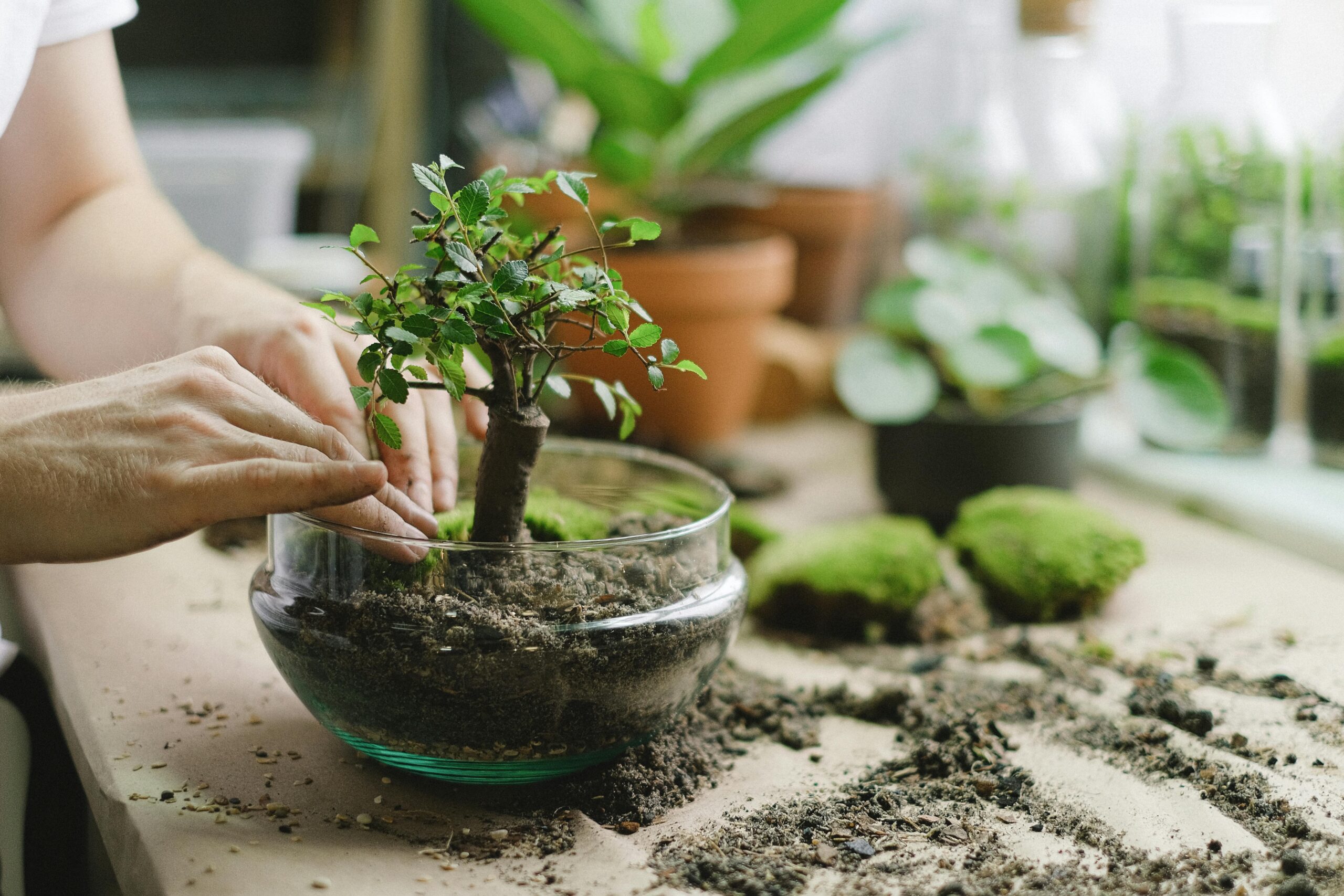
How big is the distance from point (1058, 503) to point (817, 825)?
52cm

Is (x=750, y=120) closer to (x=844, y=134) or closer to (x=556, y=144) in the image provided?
(x=556, y=144)

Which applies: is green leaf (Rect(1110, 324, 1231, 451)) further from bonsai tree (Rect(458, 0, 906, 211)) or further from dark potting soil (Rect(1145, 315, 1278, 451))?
bonsai tree (Rect(458, 0, 906, 211))

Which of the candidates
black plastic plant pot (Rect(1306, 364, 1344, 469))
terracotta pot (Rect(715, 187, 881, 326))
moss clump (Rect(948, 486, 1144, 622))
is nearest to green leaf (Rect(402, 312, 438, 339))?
moss clump (Rect(948, 486, 1144, 622))

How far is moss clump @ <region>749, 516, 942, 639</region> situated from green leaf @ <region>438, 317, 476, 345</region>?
0.46 metres

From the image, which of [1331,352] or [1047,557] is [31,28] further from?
[1331,352]

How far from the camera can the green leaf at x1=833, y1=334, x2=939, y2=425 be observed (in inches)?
46.4

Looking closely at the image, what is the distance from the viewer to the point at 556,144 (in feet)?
6.15

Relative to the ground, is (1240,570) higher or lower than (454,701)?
lower

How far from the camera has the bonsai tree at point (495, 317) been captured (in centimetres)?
55

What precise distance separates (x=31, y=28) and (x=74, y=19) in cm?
10

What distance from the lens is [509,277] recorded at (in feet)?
1.81

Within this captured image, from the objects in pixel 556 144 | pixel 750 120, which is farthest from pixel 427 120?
pixel 750 120

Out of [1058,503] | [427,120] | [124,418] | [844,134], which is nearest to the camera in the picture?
[124,418]

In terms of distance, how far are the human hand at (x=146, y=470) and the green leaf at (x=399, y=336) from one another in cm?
6
